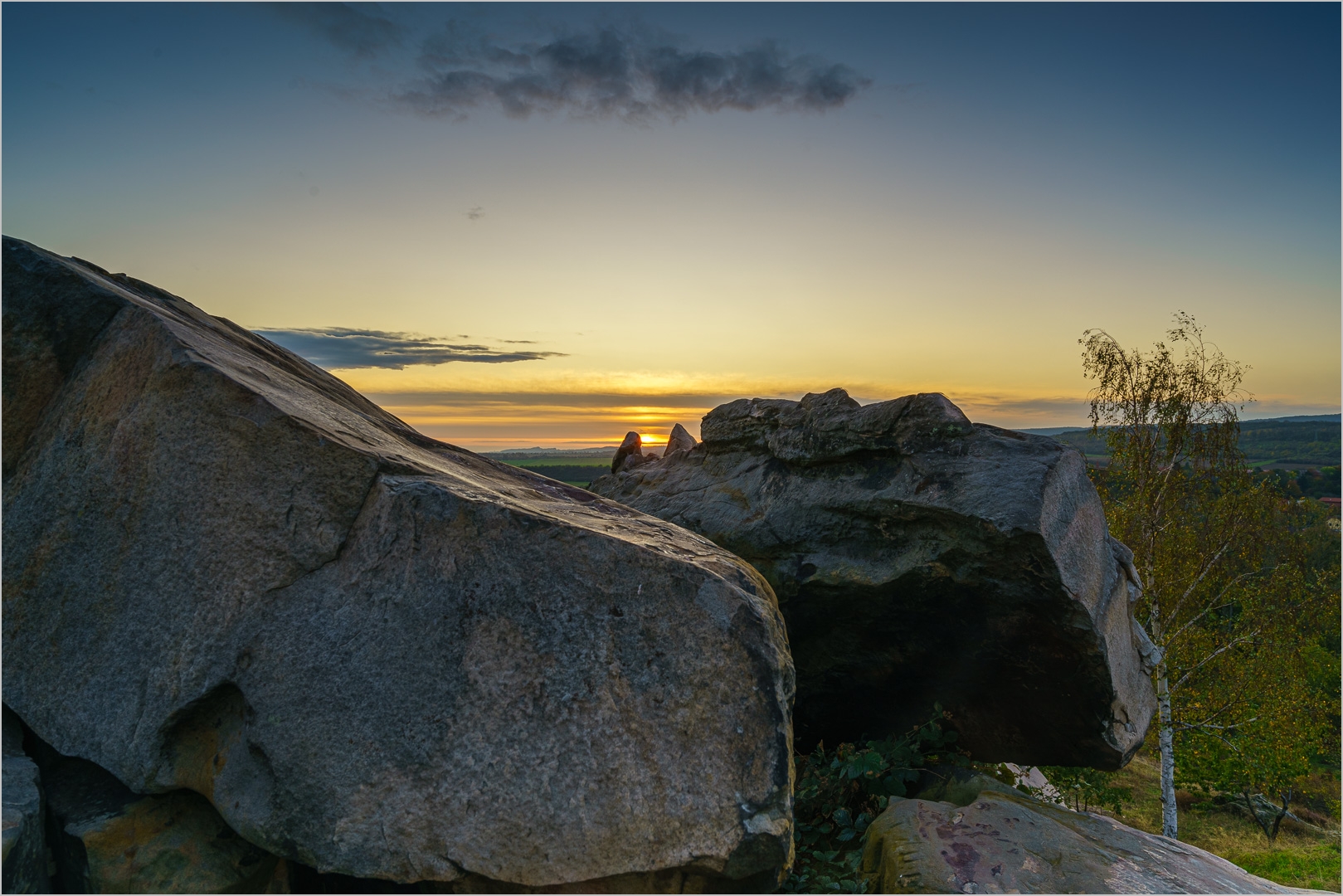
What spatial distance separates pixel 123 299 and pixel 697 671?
5909 millimetres

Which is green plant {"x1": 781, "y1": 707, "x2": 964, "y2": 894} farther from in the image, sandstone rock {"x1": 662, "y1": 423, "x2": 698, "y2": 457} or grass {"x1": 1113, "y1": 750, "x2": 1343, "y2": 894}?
grass {"x1": 1113, "y1": 750, "x2": 1343, "y2": 894}

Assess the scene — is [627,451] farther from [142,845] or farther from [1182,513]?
[1182,513]

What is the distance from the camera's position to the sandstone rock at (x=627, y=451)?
45.5 feet

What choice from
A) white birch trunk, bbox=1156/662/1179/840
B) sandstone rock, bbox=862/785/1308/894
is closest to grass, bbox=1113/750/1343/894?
white birch trunk, bbox=1156/662/1179/840

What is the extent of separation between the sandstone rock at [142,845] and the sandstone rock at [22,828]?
0.16m

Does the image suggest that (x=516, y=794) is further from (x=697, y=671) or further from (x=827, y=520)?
(x=827, y=520)

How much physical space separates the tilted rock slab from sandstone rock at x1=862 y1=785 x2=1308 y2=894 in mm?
1967

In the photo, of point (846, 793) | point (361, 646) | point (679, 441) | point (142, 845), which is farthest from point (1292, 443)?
point (142, 845)

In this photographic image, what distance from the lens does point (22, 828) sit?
502cm

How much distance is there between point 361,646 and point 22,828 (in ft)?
8.08

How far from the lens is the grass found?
20859mm

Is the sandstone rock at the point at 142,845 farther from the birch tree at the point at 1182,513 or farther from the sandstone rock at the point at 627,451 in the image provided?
the birch tree at the point at 1182,513

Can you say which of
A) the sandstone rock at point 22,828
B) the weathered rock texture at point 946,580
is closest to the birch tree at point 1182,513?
the weathered rock texture at point 946,580

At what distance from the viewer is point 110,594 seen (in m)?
5.68
